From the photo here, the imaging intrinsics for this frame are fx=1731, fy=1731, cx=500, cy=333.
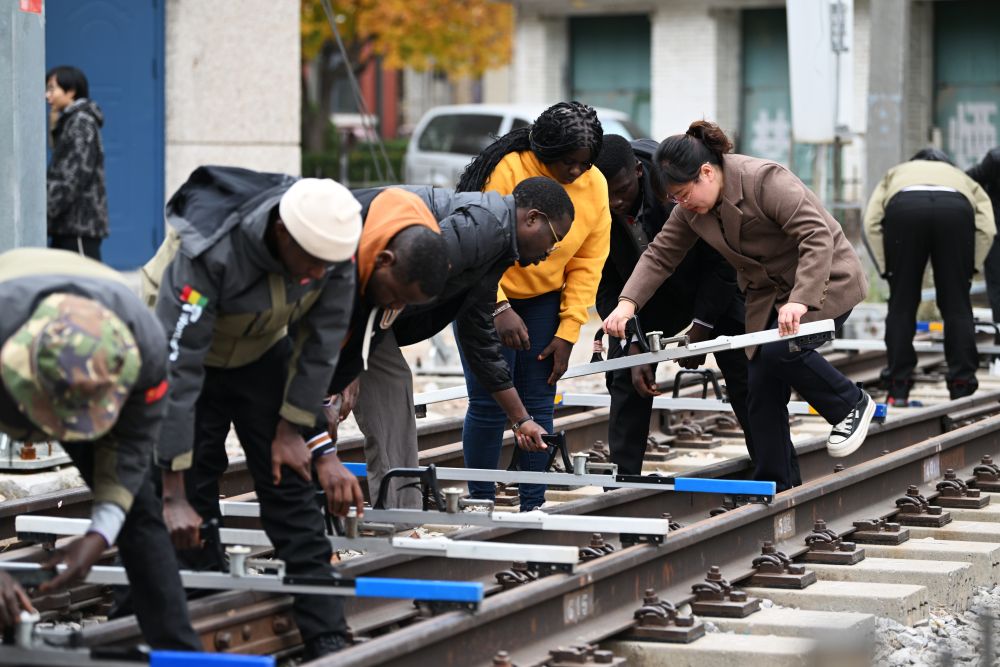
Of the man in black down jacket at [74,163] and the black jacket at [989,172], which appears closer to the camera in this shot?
the man in black down jacket at [74,163]

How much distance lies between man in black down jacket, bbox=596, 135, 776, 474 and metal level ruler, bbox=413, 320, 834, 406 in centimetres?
14

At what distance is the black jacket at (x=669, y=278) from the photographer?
25.8ft

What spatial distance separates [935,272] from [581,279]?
4.74 meters

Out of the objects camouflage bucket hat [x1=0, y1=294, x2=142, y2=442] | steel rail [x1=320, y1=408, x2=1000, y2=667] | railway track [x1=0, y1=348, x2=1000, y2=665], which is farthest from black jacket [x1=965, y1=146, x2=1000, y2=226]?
camouflage bucket hat [x1=0, y1=294, x2=142, y2=442]

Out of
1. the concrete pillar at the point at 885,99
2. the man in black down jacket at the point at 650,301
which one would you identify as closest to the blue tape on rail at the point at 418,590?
the man in black down jacket at the point at 650,301

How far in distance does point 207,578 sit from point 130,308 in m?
1.39

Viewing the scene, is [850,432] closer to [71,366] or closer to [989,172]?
[71,366]

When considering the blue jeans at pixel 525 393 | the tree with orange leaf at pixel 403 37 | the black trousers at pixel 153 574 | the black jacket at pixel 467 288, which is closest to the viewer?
the black trousers at pixel 153 574

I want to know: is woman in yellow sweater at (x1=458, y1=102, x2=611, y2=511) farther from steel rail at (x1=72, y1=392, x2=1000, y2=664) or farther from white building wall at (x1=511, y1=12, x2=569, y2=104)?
white building wall at (x1=511, y1=12, x2=569, y2=104)

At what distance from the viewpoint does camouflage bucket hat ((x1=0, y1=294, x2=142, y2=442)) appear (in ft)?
12.8

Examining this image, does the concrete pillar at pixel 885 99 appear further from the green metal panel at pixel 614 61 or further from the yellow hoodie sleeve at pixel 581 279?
the green metal panel at pixel 614 61

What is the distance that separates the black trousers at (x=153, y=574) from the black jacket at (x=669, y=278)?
356 centimetres

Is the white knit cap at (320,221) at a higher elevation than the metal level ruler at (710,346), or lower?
higher

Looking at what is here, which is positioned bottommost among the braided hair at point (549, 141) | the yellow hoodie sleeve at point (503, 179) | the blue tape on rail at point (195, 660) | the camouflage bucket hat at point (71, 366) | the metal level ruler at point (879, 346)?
the blue tape on rail at point (195, 660)
